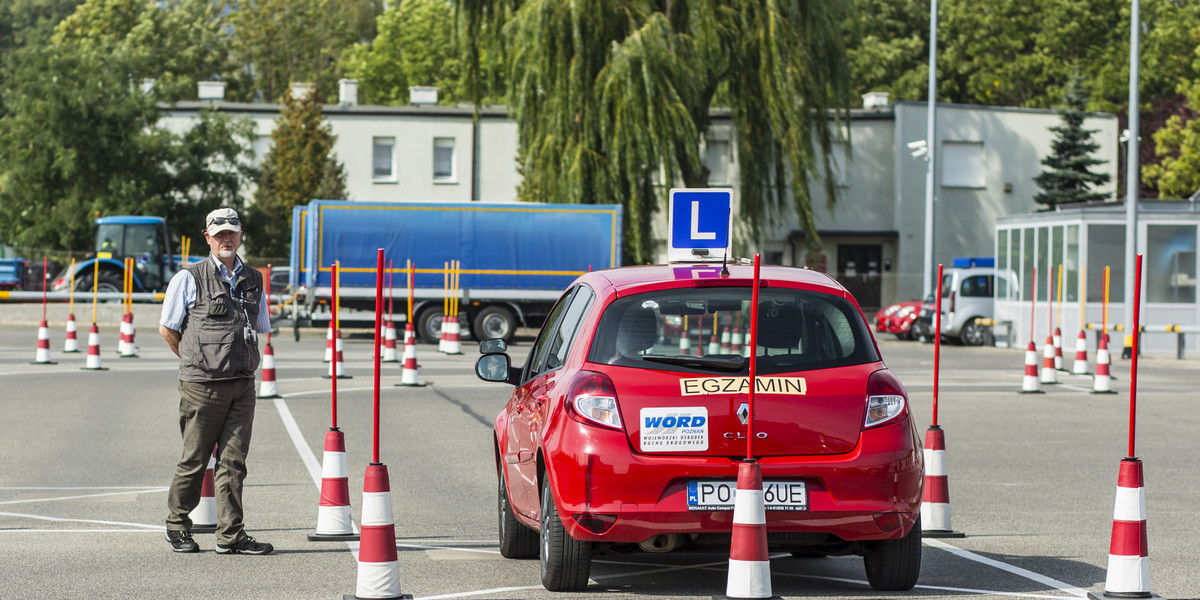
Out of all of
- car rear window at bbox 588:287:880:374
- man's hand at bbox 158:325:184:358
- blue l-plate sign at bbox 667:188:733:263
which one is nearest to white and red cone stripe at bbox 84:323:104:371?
blue l-plate sign at bbox 667:188:733:263

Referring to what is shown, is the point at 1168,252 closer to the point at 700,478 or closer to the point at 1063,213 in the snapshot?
the point at 1063,213

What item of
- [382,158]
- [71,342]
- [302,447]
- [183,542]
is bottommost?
[302,447]

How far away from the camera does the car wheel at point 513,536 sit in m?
7.59

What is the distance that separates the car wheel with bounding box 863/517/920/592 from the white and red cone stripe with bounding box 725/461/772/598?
2.48ft

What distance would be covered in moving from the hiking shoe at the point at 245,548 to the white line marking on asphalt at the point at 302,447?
441 millimetres

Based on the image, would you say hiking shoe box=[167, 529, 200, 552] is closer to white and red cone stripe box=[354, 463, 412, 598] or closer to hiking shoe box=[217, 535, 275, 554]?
hiking shoe box=[217, 535, 275, 554]

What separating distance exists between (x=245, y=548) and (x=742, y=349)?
9.26 feet

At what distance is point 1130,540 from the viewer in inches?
254

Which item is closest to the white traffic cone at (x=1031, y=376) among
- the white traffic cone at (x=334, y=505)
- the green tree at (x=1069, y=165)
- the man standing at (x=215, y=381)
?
the white traffic cone at (x=334, y=505)

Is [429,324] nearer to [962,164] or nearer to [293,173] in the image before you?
[293,173]

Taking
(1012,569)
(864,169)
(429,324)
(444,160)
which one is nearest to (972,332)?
(429,324)

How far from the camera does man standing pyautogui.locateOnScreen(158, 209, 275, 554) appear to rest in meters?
7.73

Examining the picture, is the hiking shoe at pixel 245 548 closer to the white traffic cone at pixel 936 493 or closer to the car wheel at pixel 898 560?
the car wheel at pixel 898 560

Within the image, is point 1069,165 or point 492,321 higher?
point 1069,165
